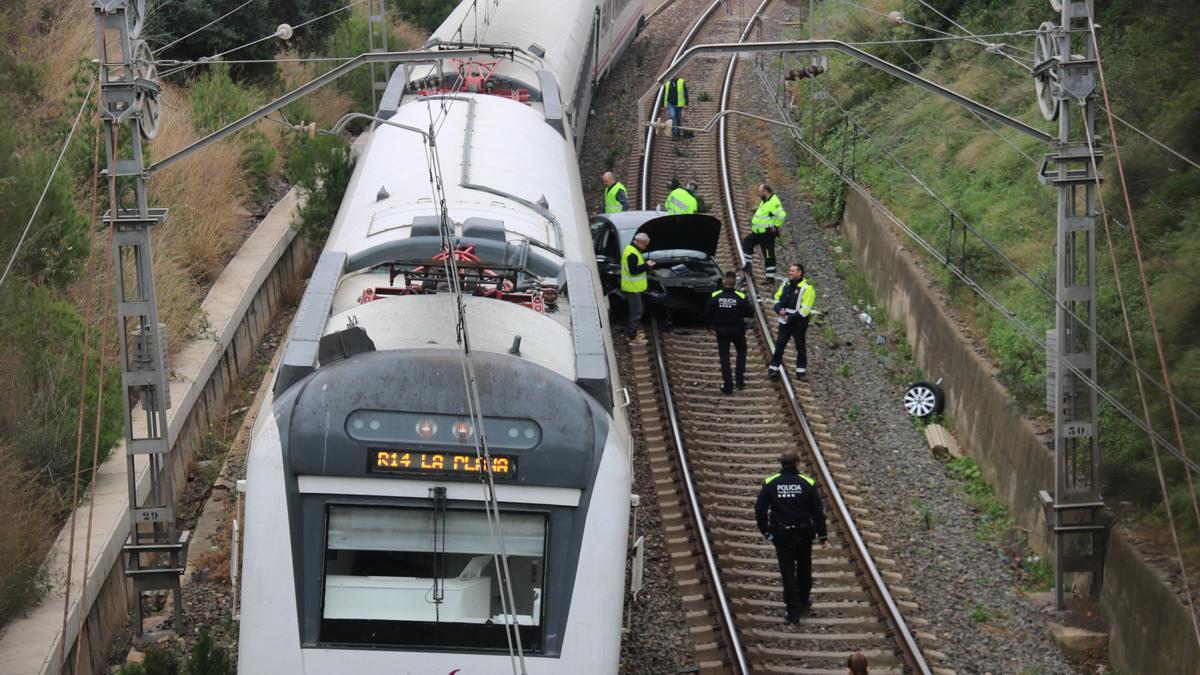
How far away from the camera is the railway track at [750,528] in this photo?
11836 millimetres

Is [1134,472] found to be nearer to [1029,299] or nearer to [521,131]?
[1029,299]

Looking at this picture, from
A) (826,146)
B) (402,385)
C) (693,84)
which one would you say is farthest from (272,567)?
(693,84)

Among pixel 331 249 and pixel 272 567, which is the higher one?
pixel 331 249

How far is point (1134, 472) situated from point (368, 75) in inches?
813

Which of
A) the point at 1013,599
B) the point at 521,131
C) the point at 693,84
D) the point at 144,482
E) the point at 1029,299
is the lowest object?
the point at 1013,599

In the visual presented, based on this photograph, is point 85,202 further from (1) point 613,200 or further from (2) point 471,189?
(2) point 471,189

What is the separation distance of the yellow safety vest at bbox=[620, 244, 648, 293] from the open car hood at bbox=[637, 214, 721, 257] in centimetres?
98

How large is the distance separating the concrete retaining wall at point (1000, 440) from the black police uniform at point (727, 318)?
241 cm

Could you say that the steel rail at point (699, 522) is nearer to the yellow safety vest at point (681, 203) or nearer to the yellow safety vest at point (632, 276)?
the yellow safety vest at point (632, 276)

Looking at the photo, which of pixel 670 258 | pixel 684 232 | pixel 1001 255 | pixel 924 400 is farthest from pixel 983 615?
pixel 684 232

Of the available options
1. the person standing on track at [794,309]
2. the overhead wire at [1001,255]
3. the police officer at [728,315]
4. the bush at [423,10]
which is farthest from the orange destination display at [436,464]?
the bush at [423,10]

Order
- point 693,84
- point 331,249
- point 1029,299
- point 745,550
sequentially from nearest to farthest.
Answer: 1. point 331,249
2. point 745,550
3. point 1029,299
4. point 693,84

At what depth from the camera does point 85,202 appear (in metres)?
18.2

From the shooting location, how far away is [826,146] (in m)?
26.2
